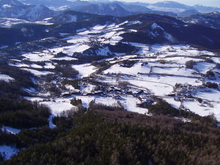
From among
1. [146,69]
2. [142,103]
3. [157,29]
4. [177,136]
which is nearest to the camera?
[177,136]

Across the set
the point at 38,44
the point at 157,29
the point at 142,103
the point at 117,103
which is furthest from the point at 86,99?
the point at 157,29

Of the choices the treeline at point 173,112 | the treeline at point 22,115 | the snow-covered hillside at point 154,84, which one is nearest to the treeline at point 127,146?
the treeline at point 22,115

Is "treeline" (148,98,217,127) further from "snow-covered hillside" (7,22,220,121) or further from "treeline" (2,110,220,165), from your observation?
"treeline" (2,110,220,165)

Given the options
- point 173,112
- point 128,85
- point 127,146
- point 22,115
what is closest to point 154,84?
point 128,85

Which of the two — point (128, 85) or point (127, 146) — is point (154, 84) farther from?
point (127, 146)

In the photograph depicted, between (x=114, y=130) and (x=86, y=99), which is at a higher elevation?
(x=114, y=130)

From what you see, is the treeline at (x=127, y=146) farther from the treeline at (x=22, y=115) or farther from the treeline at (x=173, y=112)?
the treeline at (x=173, y=112)

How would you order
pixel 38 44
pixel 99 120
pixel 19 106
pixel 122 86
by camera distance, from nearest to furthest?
pixel 99 120, pixel 19 106, pixel 122 86, pixel 38 44

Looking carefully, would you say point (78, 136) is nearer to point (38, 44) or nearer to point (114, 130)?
point (114, 130)

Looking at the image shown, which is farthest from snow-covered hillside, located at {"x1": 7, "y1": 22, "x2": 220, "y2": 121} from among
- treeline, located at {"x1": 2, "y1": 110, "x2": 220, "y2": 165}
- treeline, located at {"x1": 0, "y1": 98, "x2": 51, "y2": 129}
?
treeline, located at {"x1": 2, "y1": 110, "x2": 220, "y2": 165}
